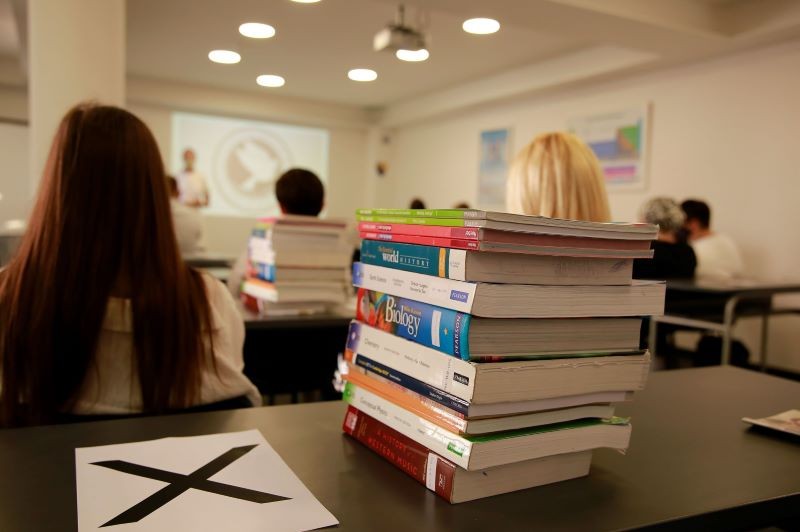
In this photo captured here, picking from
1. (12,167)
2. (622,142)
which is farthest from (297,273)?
(12,167)

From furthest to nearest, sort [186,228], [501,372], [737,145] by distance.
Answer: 1. [737,145]
2. [186,228]
3. [501,372]

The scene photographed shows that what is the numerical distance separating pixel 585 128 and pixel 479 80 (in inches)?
53.9

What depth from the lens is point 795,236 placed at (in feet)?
14.8

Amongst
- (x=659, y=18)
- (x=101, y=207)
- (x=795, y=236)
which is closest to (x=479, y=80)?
(x=659, y=18)

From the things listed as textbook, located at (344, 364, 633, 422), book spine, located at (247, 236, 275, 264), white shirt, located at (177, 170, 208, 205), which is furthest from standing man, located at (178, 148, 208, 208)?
textbook, located at (344, 364, 633, 422)

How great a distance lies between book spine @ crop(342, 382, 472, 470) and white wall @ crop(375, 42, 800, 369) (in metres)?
4.61

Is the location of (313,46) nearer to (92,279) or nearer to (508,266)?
(92,279)

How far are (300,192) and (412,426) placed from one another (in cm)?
196

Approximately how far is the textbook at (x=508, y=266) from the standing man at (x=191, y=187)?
757 centimetres

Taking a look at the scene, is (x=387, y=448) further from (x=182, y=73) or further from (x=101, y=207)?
(x=182, y=73)

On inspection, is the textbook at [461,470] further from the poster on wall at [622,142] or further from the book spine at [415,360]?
the poster on wall at [622,142]

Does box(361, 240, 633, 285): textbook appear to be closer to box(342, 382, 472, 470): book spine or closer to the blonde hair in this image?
box(342, 382, 472, 470): book spine

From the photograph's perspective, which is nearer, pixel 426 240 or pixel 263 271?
pixel 426 240

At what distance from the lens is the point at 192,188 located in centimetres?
790
